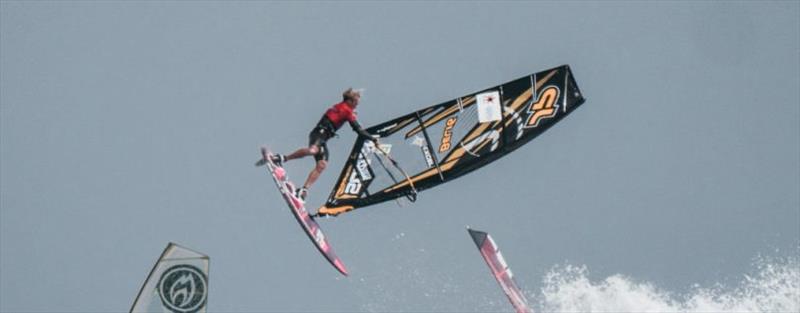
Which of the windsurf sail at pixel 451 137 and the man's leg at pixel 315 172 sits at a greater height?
the windsurf sail at pixel 451 137

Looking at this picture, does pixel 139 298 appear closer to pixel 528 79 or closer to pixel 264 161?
pixel 264 161

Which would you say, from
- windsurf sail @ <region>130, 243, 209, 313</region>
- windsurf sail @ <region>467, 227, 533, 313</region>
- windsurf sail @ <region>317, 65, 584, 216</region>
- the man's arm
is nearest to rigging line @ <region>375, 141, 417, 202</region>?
windsurf sail @ <region>317, 65, 584, 216</region>

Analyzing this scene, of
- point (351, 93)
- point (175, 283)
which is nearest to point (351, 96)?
point (351, 93)

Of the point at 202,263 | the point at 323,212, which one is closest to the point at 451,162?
the point at 323,212

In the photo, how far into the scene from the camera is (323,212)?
1155 inches

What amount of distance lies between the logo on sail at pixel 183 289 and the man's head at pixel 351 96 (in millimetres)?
9500

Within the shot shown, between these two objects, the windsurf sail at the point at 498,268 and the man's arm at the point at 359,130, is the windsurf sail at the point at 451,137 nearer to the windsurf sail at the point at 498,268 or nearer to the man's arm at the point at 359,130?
the man's arm at the point at 359,130

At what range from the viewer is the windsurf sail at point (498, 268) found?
1128 inches

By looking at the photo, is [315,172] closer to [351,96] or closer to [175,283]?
[351,96]

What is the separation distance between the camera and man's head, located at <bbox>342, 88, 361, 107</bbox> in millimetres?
28469

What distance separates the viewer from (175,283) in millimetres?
19422

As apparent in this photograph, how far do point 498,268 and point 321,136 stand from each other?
4.09 meters

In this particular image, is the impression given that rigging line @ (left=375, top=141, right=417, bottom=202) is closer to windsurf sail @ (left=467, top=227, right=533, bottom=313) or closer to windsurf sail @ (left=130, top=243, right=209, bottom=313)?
windsurf sail @ (left=467, top=227, right=533, bottom=313)

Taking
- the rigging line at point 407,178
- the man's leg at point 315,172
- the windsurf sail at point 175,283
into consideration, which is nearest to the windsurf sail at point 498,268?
the rigging line at point 407,178
